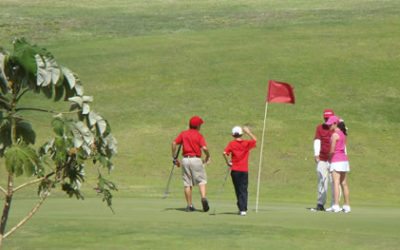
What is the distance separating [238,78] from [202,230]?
24.4 m

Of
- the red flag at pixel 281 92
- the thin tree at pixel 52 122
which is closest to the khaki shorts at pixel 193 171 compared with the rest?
the red flag at pixel 281 92

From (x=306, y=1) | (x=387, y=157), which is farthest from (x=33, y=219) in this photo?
(x=306, y=1)

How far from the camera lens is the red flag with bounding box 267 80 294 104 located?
22797mm

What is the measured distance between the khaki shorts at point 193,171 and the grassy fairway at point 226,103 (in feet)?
2.02

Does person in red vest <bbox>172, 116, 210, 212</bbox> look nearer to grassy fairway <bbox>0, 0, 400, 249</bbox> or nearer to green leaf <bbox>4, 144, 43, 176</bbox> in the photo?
grassy fairway <bbox>0, 0, 400, 249</bbox>

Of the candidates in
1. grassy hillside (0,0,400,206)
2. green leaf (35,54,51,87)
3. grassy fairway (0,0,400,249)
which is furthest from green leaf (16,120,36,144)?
grassy hillside (0,0,400,206)

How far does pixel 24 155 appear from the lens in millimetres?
8328

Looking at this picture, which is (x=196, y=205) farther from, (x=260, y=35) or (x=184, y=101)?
(x=260, y=35)

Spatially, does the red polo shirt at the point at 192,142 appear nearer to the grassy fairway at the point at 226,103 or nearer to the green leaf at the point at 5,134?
the grassy fairway at the point at 226,103

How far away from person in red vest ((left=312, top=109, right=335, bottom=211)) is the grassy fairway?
75cm

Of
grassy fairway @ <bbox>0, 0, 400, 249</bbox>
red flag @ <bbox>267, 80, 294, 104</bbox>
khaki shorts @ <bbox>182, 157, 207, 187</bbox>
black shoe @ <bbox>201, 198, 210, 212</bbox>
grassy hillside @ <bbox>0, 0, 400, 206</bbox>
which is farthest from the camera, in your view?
grassy hillside @ <bbox>0, 0, 400, 206</bbox>

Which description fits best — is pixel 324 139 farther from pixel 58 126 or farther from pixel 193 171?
pixel 58 126

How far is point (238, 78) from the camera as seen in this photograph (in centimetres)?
3984

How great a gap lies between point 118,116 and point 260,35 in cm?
1394
